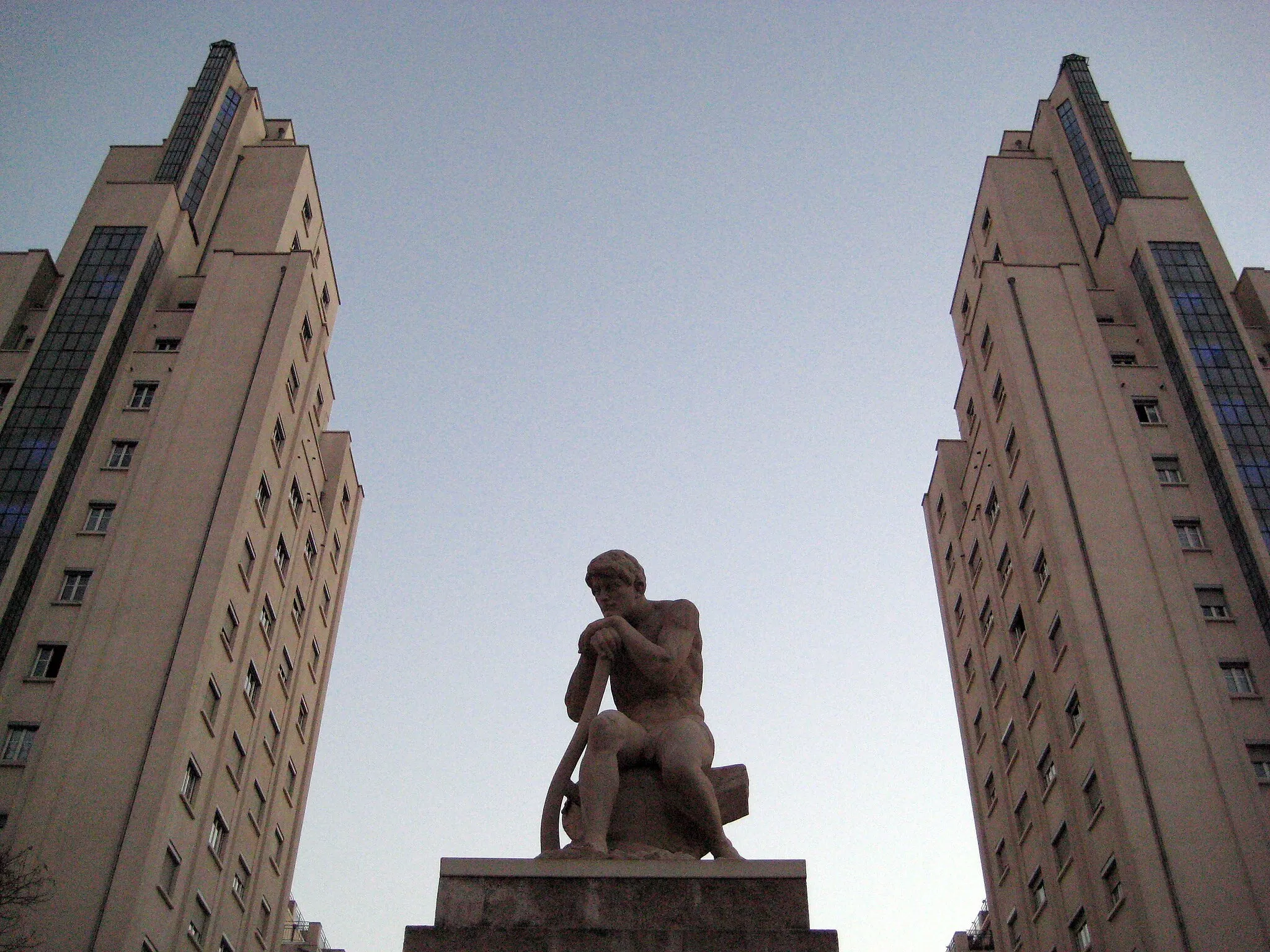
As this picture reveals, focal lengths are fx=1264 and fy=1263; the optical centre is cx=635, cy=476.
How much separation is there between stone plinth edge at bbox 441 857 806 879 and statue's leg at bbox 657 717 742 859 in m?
0.45

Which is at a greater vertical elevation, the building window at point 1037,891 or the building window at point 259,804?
the building window at point 259,804

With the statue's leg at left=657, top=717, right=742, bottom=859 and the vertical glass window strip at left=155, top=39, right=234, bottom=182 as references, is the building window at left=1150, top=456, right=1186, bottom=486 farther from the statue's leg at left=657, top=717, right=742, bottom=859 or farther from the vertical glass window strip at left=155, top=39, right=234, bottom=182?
the vertical glass window strip at left=155, top=39, right=234, bottom=182

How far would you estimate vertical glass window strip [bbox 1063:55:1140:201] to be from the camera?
55.8 meters

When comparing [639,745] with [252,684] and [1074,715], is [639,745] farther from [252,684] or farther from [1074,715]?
[252,684]

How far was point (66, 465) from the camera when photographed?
43906 millimetres

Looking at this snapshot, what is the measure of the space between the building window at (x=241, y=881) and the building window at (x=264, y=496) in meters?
12.3

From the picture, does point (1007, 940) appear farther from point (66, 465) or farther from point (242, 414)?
point (66, 465)

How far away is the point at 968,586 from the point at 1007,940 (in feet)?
49.1

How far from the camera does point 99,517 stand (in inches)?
1705

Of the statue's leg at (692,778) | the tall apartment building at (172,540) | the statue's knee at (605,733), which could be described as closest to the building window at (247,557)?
the tall apartment building at (172,540)

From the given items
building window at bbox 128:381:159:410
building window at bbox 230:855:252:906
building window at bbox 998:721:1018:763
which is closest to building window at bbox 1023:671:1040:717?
building window at bbox 998:721:1018:763

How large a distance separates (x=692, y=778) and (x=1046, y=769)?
35.5 m

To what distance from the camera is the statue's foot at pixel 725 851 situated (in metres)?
11.5

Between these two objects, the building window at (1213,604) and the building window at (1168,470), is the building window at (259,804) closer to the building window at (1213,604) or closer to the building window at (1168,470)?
the building window at (1213,604)
